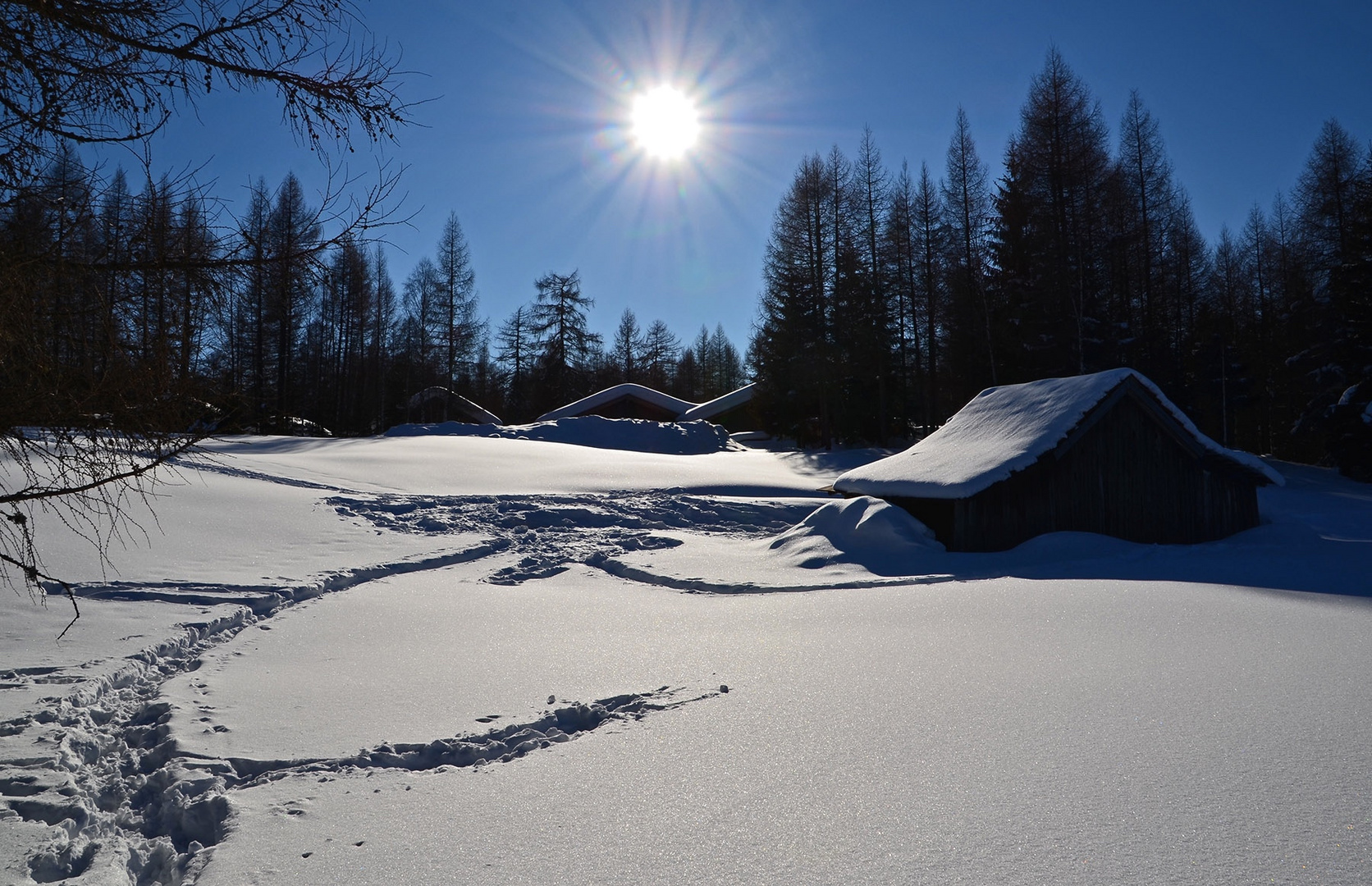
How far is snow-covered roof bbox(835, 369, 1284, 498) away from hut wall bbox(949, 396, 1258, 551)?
0.32 m

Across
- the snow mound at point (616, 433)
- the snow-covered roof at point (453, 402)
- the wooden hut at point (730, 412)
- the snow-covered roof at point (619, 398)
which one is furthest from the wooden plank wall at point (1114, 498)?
the snow-covered roof at point (453, 402)

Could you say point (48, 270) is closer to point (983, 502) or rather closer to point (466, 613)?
point (466, 613)

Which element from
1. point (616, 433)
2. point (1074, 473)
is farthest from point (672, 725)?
point (616, 433)

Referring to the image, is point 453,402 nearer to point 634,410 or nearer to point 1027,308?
point 634,410

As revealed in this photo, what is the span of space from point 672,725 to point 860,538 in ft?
23.9

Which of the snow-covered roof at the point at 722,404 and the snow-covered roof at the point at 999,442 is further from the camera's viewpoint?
the snow-covered roof at the point at 722,404

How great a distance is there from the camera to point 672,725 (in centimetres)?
396

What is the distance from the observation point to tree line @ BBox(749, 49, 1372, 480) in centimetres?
2736

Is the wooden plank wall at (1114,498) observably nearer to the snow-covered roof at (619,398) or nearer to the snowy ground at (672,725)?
the snowy ground at (672,725)

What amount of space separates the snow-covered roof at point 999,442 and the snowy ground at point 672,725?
2380 mm

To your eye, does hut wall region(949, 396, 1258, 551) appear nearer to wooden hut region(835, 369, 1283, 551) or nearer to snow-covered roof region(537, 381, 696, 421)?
wooden hut region(835, 369, 1283, 551)

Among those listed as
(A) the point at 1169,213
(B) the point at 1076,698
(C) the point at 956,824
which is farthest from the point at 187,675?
(A) the point at 1169,213

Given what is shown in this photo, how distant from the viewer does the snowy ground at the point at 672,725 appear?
8.66 feet

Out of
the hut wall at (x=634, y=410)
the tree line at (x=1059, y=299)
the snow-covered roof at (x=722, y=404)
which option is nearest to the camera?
the tree line at (x=1059, y=299)
